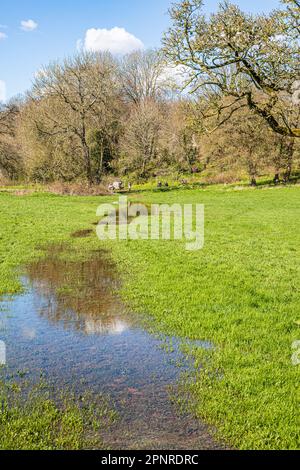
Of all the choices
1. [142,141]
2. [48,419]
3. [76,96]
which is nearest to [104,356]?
[48,419]

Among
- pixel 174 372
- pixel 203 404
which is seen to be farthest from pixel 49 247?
pixel 203 404

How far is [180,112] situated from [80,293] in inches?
1759

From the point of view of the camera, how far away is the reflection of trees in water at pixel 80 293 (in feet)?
27.1

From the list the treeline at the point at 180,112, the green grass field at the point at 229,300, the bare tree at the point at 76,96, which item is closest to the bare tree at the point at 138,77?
the treeline at the point at 180,112

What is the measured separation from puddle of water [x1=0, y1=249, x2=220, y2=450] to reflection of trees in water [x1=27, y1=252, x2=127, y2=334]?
2 cm

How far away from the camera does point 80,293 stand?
10.1 m

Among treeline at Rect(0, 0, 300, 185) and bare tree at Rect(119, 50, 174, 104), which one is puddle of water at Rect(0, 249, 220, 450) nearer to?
treeline at Rect(0, 0, 300, 185)

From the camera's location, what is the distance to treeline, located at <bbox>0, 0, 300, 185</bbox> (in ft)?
35.2

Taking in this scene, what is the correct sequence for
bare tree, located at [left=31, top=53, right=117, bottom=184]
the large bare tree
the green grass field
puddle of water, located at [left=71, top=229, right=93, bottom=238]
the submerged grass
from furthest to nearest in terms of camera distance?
bare tree, located at [left=31, top=53, right=117, bottom=184], puddle of water, located at [left=71, top=229, right=93, bottom=238], the large bare tree, the green grass field, the submerged grass

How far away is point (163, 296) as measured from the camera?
9477mm

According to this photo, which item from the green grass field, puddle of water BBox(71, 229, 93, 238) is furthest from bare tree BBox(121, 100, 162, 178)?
puddle of water BBox(71, 229, 93, 238)

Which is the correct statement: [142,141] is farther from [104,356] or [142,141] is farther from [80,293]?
[104,356]

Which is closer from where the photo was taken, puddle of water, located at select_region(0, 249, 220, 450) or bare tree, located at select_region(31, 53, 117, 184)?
puddle of water, located at select_region(0, 249, 220, 450)

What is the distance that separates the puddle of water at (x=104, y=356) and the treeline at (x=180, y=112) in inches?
251
